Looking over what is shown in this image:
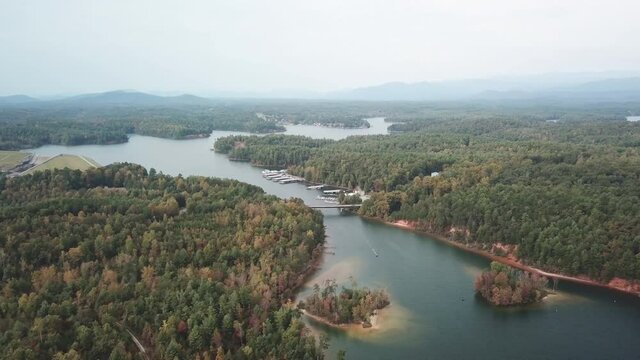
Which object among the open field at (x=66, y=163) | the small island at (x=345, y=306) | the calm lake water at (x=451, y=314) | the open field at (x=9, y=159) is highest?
the open field at (x=9, y=159)

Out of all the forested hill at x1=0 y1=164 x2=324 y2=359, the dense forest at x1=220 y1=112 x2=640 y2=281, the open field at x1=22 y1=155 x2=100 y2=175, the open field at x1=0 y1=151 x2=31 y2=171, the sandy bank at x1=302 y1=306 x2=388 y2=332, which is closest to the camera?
the forested hill at x1=0 y1=164 x2=324 y2=359

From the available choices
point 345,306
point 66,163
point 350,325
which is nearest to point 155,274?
point 345,306

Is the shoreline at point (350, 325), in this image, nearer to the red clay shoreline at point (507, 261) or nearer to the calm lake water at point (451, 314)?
the calm lake water at point (451, 314)

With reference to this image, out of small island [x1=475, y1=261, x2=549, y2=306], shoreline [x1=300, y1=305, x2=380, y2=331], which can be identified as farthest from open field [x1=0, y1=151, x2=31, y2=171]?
small island [x1=475, y1=261, x2=549, y2=306]

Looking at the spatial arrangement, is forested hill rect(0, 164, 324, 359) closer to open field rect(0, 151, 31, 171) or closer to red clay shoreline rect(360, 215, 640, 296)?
red clay shoreline rect(360, 215, 640, 296)

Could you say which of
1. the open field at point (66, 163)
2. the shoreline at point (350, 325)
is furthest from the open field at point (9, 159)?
the shoreline at point (350, 325)

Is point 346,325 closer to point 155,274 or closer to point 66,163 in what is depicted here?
point 155,274

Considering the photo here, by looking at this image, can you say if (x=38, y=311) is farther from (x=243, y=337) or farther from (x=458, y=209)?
(x=458, y=209)
